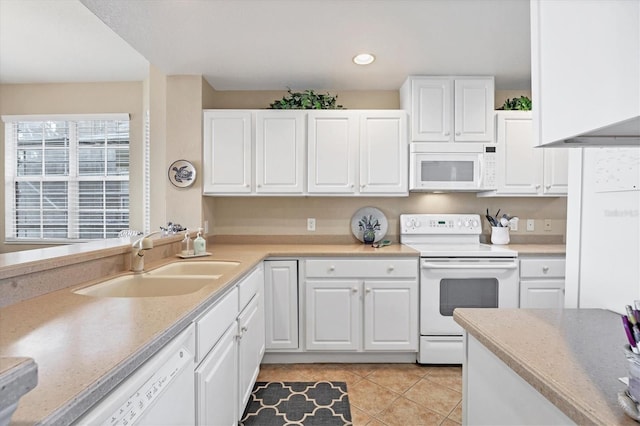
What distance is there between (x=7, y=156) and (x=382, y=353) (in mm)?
4735

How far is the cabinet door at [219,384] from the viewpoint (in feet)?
4.03

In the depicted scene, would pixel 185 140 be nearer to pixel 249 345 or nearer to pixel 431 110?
pixel 249 345

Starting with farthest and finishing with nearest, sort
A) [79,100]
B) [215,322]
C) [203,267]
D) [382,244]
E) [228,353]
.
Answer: [79,100], [382,244], [203,267], [228,353], [215,322]

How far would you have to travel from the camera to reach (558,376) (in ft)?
2.21

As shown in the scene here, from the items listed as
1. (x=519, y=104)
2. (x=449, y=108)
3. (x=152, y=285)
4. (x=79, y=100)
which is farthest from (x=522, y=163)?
(x=79, y=100)

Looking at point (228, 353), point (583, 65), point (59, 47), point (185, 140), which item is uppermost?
point (59, 47)

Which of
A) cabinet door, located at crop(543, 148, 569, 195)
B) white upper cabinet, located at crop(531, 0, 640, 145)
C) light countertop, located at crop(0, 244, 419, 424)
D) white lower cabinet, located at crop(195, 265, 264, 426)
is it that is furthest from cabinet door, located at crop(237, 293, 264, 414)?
cabinet door, located at crop(543, 148, 569, 195)

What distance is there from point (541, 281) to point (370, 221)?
144 cm

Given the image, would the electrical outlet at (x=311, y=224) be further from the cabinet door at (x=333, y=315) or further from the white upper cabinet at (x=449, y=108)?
the white upper cabinet at (x=449, y=108)

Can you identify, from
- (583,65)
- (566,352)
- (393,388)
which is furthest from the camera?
(393,388)

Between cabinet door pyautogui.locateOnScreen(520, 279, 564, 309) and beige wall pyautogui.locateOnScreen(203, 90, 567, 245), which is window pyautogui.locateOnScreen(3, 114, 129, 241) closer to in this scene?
beige wall pyautogui.locateOnScreen(203, 90, 567, 245)

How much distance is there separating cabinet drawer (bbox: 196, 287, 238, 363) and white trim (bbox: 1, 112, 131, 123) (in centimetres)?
Answer: 308

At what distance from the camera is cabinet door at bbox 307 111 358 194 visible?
2896 millimetres

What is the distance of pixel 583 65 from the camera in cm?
57
